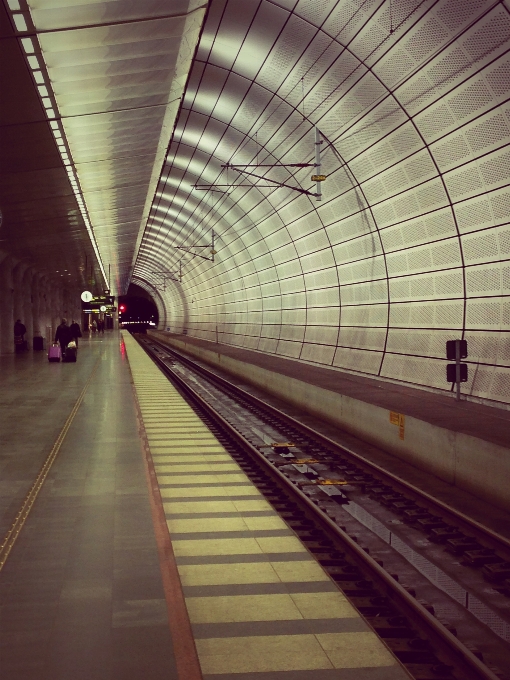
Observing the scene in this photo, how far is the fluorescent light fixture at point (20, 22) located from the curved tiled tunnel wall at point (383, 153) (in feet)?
22.9

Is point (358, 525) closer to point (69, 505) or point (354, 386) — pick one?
point (69, 505)

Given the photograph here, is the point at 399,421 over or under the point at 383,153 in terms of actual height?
under

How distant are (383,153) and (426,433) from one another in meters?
8.42

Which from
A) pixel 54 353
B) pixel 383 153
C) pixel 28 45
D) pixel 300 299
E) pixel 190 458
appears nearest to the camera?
pixel 28 45

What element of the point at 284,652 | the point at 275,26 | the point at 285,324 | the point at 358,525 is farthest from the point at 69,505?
the point at 285,324

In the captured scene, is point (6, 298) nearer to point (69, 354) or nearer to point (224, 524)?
point (69, 354)

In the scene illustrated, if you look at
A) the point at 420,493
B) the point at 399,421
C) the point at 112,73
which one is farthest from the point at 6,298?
the point at 420,493

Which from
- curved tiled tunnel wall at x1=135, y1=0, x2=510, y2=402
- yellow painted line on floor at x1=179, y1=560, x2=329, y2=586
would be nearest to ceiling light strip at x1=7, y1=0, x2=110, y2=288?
curved tiled tunnel wall at x1=135, y1=0, x2=510, y2=402

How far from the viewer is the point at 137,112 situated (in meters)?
17.2

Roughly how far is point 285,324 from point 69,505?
87.6 feet

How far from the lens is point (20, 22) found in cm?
948

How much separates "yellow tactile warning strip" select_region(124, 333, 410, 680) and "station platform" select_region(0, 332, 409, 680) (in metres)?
0.01

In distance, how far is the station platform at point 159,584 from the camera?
466 cm

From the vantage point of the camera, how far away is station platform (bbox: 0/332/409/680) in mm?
4656
